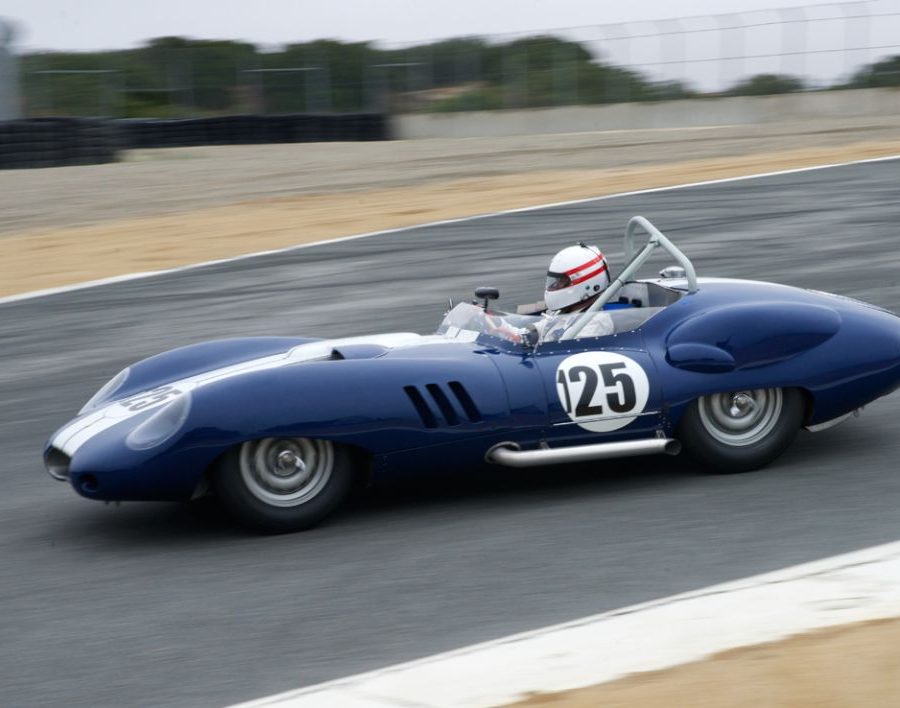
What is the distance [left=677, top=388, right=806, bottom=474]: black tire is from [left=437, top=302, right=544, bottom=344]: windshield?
2.58ft

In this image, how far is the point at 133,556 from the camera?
17.0 feet

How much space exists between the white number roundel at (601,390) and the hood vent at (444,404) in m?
0.40

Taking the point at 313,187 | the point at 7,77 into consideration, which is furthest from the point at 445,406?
the point at 7,77

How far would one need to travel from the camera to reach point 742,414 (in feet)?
18.9

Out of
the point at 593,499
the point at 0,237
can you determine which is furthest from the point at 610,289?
the point at 0,237

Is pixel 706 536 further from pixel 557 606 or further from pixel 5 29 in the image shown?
pixel 5 29

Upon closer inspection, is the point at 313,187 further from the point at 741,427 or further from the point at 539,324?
the point at 741,427

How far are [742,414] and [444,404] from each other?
4.42 feet

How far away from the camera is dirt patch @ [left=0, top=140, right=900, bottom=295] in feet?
42.3

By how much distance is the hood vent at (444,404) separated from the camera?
5309 mm

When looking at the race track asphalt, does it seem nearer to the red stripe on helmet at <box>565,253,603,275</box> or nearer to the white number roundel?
the white number roundel

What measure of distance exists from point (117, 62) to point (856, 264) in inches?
1134

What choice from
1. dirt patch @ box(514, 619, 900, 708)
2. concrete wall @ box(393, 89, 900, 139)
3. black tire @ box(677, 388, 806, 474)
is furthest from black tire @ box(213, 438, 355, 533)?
concrete wall @ box(393, 89, 900, 139)

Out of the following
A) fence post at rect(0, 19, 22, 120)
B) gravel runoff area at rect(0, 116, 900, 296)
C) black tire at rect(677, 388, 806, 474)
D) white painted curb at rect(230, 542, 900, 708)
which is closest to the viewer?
white painted curb at rect(230, 542, 900, 708)
